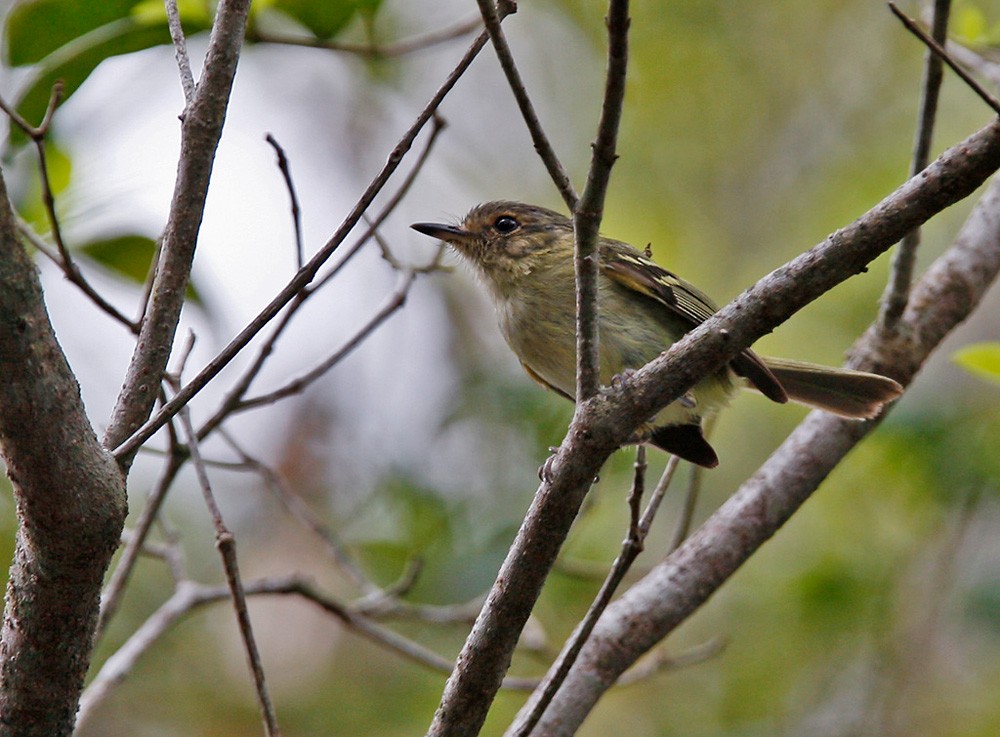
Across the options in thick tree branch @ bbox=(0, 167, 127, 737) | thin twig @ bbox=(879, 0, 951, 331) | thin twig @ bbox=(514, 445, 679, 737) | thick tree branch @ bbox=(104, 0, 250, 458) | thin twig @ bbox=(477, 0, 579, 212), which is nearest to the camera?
thick tree branch @ bbox=(0, 167, 127, 737)

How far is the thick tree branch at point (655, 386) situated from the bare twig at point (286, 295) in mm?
546

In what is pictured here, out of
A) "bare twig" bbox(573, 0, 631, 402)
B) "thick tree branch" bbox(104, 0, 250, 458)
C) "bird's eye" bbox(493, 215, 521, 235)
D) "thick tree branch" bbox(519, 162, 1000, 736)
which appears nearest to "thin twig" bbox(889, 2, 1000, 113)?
"bare twig" bbox(573, 0, 631, 402)

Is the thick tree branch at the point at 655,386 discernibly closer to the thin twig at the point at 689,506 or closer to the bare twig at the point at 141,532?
the bare twig at the point at 141,532

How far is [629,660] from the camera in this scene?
2.92m

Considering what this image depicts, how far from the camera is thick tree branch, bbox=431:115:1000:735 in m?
1.80

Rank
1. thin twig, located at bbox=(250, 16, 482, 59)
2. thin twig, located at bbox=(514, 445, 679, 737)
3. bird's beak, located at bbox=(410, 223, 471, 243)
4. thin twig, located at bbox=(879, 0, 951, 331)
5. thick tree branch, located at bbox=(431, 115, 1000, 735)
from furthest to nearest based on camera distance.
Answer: bird's beak, located at bbox=(410, 223, 471, 243), thin twig, located at bbox=(250, 16, 482, 59), thin twig, located at bbox=(879, 0, 951, 331), thin twig, located at bbox=(514, 445, 679, 737), thick tree branch, located at bbox=(431, 115, 1000, 735)

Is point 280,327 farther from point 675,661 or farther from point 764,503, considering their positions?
point 675,661

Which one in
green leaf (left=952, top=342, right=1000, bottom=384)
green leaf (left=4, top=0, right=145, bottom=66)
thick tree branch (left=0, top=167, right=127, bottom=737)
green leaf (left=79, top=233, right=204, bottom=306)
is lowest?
thick tree branch (left=0, top=167, right=127, bottom=737)

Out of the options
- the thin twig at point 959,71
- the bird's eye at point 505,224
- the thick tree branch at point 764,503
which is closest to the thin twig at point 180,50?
the thin twig at point 959,71

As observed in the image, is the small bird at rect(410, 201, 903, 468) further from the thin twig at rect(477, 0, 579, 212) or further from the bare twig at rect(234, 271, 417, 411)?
the thin twig at rect(477, 0, 579, 212)

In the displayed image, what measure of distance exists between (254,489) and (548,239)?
4.02 metres

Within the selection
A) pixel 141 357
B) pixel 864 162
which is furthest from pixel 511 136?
pixel 141 357

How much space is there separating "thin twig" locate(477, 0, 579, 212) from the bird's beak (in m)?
1.92

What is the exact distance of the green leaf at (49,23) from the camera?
2.76 meters
